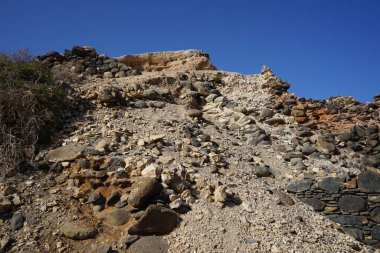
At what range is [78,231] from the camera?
4.45 m

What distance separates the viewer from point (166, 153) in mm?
6133

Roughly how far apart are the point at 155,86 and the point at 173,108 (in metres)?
1.27

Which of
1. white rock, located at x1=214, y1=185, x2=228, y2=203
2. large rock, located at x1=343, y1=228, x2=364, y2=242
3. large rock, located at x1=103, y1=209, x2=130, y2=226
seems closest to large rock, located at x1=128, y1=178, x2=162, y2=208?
large rock, located at x1=103, y1=209, x2=130, y2=226

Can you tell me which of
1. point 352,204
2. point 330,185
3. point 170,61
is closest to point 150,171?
point 330,185

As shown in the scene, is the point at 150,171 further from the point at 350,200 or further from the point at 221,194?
the point at 350,200

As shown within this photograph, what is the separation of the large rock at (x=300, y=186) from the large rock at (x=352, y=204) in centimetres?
63

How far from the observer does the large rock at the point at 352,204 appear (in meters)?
6.24

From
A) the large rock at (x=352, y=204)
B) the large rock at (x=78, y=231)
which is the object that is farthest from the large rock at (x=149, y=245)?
the large rock at (x=352, y=204)

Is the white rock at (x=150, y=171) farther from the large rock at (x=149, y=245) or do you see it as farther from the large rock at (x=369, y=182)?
the large rock at (x=369, y=182)

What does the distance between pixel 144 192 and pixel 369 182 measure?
4.34m

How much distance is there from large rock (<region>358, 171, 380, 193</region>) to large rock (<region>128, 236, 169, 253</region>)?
4118 millimetres

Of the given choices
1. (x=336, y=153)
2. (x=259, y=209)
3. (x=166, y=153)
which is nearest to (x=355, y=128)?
(x=336, y=153)

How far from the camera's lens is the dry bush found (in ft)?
18.5

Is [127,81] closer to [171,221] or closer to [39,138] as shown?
[39,138]
